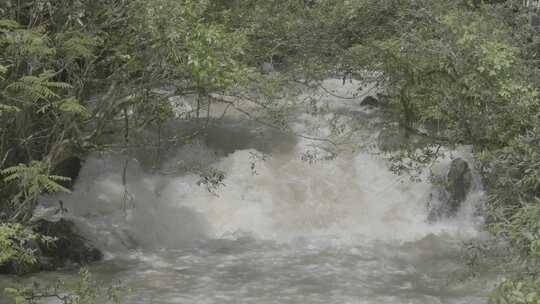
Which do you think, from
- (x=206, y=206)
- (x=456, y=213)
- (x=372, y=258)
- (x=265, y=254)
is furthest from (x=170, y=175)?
(x=456, y=213)

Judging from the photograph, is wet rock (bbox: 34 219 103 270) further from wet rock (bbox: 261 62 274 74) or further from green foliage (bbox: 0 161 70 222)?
wet rock (bbox: 261 62 274 74)

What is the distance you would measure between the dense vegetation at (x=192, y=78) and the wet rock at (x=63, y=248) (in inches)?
48.4

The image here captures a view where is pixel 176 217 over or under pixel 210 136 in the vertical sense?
under

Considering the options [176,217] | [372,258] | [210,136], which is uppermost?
[210,136]

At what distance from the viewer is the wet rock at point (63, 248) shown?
10461mm

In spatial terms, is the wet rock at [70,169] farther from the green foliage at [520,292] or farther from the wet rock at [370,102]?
the green foliage at [520,292]

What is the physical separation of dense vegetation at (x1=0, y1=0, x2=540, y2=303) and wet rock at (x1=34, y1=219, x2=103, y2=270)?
1.23 m

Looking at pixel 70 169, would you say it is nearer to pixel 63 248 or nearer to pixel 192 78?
pixel 63 248

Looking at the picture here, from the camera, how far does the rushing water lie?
975 cm

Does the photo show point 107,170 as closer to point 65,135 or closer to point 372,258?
point 65,135

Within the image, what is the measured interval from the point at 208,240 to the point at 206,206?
134cm

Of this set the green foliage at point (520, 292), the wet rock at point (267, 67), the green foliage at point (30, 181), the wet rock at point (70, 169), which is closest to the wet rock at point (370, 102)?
the wet rock at point (267, 67)

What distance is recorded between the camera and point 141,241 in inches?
471

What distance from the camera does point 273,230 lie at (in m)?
13.0
